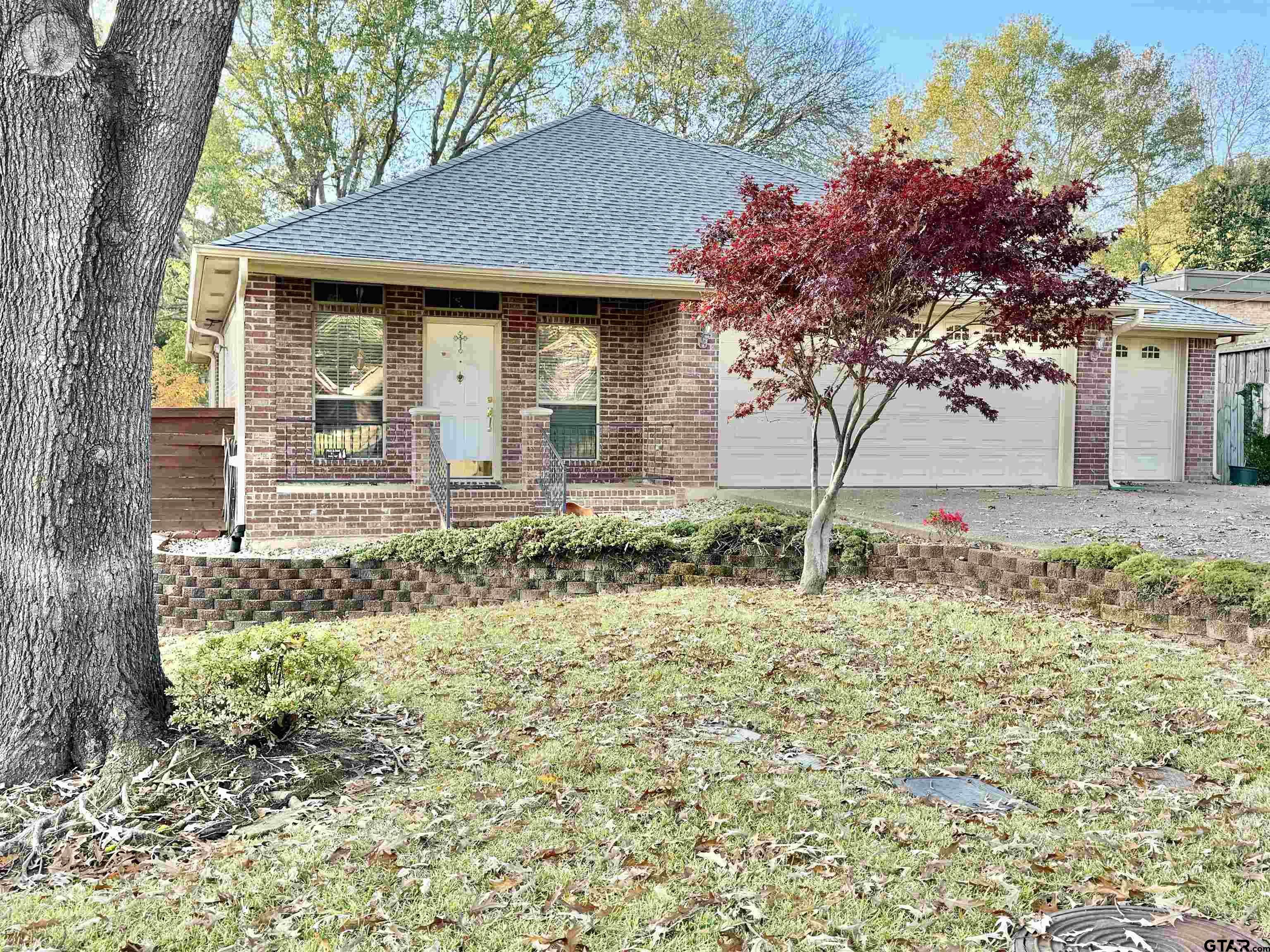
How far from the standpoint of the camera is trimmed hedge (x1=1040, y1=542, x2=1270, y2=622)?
589 centimetres

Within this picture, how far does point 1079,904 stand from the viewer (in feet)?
9.55

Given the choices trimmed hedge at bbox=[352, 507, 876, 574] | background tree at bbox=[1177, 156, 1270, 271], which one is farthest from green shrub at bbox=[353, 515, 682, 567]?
background tree at bbox=[1177, 156, 1270, 271]

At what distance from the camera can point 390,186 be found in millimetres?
13484

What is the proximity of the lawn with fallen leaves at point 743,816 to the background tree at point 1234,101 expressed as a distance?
98.7 feet

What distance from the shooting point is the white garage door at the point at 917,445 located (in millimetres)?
13703

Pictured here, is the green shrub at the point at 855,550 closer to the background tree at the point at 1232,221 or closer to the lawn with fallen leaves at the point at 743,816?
the lawn with fallen leaves at the point at 743,816

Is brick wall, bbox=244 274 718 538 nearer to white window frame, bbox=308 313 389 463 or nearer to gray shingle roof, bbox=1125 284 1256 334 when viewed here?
white window frame, bbox=308 313 389 463

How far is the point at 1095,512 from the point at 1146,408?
5.38 m

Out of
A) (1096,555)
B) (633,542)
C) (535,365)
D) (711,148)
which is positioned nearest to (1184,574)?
(1096,555)

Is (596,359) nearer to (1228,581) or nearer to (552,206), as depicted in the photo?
(552,206)

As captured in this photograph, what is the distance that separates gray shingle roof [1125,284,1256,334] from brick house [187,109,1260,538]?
0.14 ft

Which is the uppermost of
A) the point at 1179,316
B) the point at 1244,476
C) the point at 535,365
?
the point at 1179,316

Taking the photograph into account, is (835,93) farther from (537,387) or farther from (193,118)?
(193,118)

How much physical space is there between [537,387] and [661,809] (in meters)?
10.2
